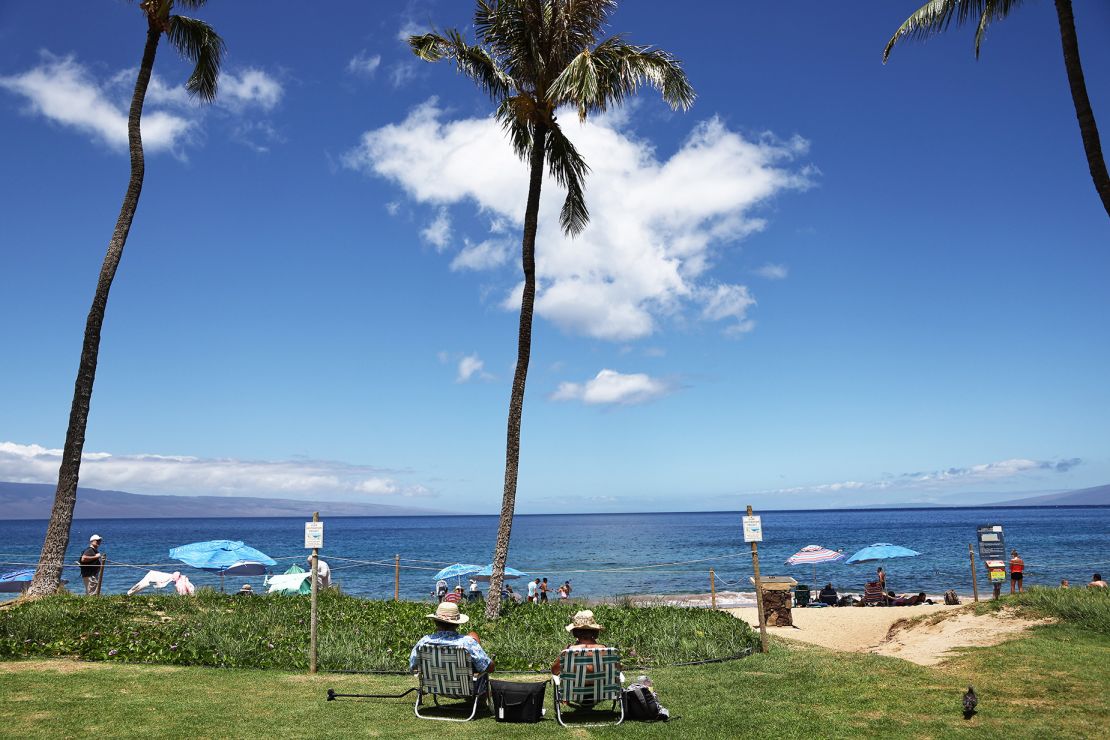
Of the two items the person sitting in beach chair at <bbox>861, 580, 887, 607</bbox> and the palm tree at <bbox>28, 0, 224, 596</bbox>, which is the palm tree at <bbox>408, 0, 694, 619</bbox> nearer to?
the palm tree at <bbox>28, 0, 224, 596</bbox>

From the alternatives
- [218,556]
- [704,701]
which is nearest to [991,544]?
[704,701]

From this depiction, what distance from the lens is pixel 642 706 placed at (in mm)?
7617

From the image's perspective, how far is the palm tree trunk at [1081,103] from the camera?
10.9 meters

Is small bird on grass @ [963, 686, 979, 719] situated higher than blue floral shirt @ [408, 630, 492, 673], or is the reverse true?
blue floral shirt @ [408, 630, 492, 673]

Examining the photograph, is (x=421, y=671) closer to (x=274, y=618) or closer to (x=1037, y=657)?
(x=274, y=618)

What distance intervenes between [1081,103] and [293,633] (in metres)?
14.5

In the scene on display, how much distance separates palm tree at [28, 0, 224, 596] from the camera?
46.9 feet

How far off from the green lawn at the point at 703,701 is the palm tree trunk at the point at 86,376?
4.97 m

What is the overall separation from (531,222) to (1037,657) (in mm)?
11255

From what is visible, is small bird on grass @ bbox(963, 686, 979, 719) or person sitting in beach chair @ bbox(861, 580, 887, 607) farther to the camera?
person sitting in beach chair @ bbox(861, 580, 887, 607)

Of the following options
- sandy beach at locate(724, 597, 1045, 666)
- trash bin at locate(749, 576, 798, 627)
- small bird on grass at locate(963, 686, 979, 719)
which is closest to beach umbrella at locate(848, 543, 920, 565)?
sandy beach at locate(724, 597, 1045, 666)

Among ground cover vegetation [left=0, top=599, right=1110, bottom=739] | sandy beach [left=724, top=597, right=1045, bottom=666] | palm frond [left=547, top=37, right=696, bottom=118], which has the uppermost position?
palm frond [left=547, top=37, right=696, bottom=118]

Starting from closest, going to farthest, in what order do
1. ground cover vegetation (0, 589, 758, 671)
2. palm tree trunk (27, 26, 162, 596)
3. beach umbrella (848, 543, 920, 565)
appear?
ground cover vegetation (0, 589, 758, 671) < palm tree trunk (27, 26, 162, 596) < beach umbrella (848, 543, 920, 565)

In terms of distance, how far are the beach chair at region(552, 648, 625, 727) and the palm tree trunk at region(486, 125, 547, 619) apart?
6486mm
